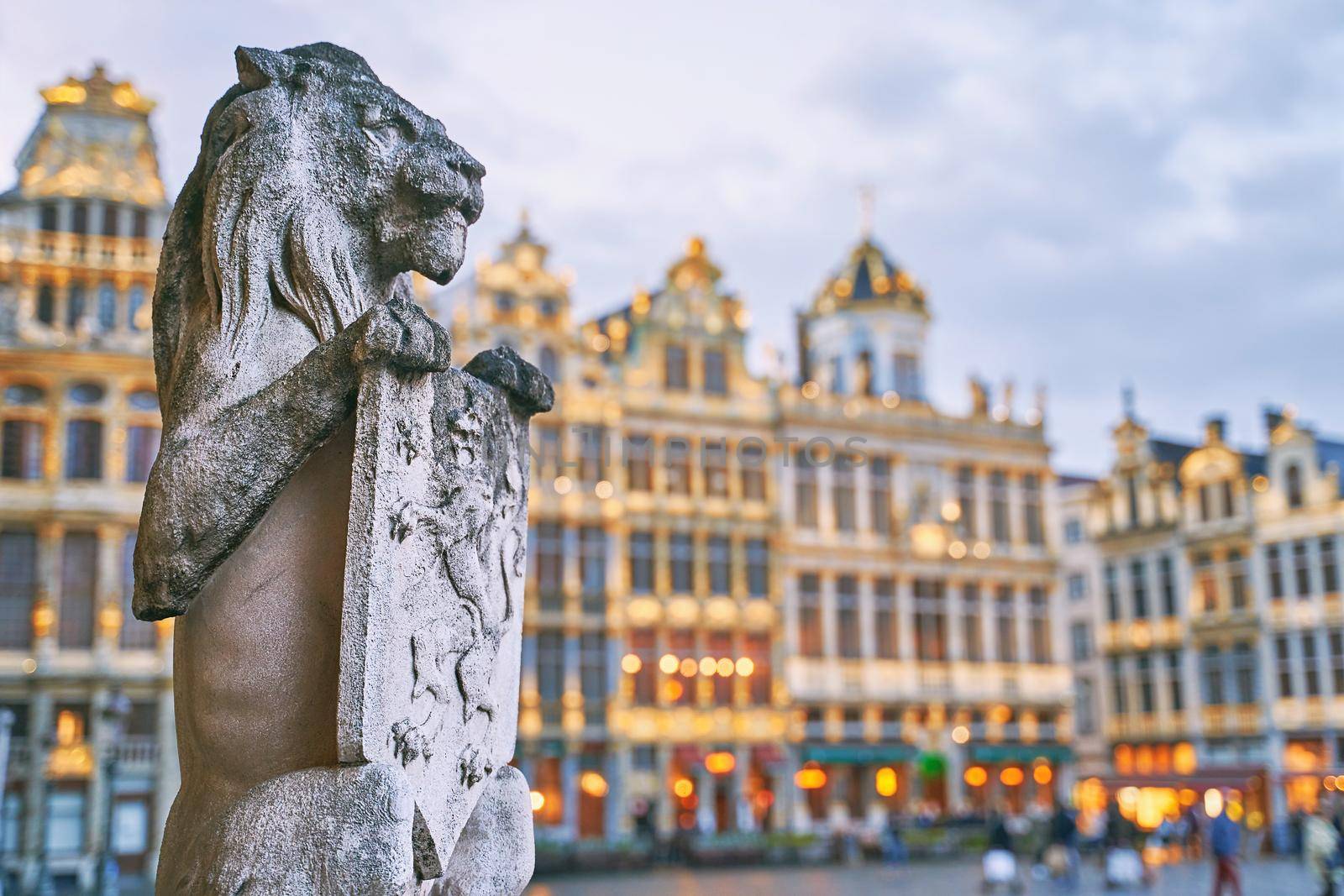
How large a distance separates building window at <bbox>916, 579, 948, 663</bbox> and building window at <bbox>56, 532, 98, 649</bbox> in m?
22.9

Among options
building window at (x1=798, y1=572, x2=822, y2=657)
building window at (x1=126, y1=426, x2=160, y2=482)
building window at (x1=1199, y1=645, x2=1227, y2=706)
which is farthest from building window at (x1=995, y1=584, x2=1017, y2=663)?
building window at (x1=126, y1=426, x2=160, y2=482)

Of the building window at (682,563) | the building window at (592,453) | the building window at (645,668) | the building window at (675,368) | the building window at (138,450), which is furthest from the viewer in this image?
the building window at (675,368)

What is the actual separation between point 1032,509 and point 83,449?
91.2 feet

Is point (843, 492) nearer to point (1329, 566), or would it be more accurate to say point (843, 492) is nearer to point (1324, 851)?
point (1329, 566)

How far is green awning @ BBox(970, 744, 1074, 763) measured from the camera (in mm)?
42750

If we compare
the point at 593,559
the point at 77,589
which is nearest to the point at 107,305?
the point at 77,589

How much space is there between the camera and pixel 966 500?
45.0 metres

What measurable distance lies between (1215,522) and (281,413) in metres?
46.6

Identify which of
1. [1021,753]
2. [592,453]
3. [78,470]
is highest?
[592,453]

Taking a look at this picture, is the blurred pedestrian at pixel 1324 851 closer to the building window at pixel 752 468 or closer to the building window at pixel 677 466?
the building window at pixel 677 466

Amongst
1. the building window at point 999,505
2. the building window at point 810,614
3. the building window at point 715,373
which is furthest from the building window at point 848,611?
the building window at point 715,373

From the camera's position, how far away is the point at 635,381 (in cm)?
3994

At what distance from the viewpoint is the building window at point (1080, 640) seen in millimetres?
51250

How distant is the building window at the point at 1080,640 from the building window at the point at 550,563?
69.6 ft
